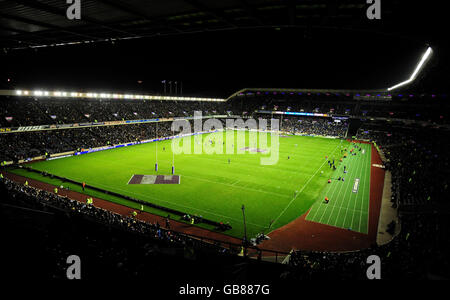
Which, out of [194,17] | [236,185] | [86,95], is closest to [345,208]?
[236,185]

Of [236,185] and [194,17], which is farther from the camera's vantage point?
[236,185]

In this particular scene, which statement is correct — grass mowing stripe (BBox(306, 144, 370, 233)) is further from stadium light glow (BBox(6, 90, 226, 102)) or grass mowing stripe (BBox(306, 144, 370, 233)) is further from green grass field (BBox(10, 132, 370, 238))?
stadium light glow (BBox(6, 90, 226, 102))

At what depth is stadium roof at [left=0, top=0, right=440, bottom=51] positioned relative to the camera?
833cm

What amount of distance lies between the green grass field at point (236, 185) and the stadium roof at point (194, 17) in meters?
15.0

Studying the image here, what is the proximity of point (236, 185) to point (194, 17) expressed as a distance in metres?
23.0

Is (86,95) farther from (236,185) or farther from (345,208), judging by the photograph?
(345,208)

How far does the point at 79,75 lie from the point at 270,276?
47.0 meters

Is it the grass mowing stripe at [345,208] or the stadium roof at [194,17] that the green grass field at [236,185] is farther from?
the stadium roof at [194,17]

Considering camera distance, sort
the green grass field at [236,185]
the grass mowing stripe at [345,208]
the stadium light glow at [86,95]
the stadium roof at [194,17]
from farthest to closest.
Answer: the stadium light glow at [86,95] → the green grass field at [236,185] → the grass mowing stripe at [345,208] → the stadium roof at [194,17]

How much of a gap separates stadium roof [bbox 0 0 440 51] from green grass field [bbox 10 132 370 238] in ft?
49.3

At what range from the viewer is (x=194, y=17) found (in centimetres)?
985

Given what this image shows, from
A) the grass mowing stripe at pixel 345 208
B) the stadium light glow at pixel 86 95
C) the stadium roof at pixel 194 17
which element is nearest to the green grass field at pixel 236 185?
the grass mowing stripe at pixel 345 208

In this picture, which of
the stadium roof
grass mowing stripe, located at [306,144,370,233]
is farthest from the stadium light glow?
grass mowing stripe, located at [306,144,370,233]

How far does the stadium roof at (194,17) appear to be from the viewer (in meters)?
8.33
